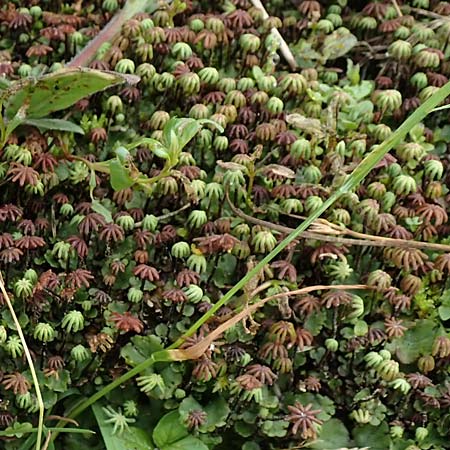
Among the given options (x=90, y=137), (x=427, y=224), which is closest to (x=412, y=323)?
(x=427, y=224)

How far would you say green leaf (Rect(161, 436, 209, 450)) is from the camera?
1.46 m

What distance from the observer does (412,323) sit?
154cm

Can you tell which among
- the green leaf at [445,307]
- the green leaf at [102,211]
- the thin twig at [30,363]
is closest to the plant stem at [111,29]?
the green leaf at [102,211]

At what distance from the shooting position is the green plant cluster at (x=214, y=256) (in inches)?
57.7

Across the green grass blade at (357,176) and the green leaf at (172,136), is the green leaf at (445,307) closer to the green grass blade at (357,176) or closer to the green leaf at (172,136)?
the green grass blade at (357,176)

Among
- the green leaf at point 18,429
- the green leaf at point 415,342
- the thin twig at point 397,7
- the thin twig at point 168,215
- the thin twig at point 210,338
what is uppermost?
the thin twig at point 397,7

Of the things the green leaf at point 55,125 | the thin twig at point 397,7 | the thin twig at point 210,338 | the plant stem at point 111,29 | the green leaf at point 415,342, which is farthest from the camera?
the thin twig at point 397,7

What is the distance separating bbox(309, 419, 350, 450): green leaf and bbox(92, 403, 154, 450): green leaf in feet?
1.02

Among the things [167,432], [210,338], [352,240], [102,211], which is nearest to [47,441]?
[167,432]

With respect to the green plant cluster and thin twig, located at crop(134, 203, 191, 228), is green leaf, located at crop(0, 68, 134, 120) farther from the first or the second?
thin twig, located at crop(134, 203, 191, 228)

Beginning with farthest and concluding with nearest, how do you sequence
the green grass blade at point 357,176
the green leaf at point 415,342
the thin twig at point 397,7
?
the thin twig at point 397,7 < the green leaf at point 415,342 < the green grass blade at point 357,176

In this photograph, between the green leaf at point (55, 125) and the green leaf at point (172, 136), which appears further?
the green leaf at point (55, 125)

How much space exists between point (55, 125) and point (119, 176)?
8.9 inches

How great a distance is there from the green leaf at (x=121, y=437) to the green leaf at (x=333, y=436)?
1.02ft
